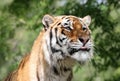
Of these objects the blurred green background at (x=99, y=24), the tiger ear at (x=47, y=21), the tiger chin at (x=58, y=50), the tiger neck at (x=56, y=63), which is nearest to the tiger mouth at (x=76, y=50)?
the tiger chin at (x=58, y=50)

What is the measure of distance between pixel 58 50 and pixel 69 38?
9.3 inches

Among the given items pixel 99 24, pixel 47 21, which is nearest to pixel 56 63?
pixel 47 21

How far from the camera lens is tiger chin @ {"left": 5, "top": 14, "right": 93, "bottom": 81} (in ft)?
22.7

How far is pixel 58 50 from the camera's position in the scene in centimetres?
714

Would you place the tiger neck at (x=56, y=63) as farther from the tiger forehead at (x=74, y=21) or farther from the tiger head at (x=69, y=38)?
the tiger forehead at (x=74, y=21)

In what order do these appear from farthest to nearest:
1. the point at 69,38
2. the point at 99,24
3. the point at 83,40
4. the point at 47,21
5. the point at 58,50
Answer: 1. the point at 99,24
2. the point at 47,21
3. the point at 58,50
4. the point at 69,38
5. the point at 83,40

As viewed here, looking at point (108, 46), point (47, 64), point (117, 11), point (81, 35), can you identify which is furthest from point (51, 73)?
point (117, 11)

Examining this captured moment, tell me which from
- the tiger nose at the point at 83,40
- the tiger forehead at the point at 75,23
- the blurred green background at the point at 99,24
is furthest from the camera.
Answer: the blurred green background at the point at 99,24

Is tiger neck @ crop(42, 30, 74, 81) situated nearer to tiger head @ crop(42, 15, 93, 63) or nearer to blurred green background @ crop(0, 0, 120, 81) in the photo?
tiger head @ crop(42, 15, 93, 63)

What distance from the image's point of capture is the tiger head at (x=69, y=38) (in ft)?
22.6

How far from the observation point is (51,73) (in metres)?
7.32

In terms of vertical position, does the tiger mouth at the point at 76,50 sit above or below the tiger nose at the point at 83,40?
below

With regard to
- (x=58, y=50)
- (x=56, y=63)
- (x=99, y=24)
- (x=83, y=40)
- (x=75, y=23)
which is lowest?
(x=99, y=24)

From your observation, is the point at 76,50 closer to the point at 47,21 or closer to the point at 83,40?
the point at 83,40
